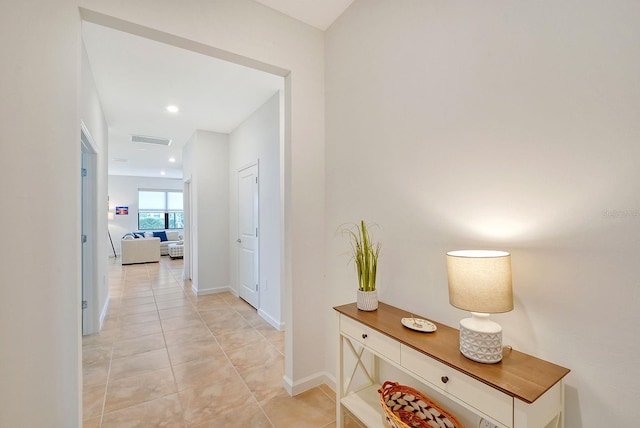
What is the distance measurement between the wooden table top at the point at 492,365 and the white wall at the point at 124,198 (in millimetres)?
11234

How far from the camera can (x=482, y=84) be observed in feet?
4.23

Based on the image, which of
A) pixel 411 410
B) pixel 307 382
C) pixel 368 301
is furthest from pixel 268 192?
pixel 411 410

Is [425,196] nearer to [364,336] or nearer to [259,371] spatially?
[364,336]

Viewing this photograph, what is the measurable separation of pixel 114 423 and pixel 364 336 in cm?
176

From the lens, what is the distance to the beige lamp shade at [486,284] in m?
1.02

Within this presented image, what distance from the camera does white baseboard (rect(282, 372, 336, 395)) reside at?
2.14 meters

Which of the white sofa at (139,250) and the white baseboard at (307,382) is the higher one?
the white sofa at (139,250)

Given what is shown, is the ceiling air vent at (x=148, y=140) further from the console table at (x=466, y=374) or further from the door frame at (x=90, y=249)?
the console table at (x=466, y=374)

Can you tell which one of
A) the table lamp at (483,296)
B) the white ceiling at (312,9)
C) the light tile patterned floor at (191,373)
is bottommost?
the light tile patterned floor at (191,373)

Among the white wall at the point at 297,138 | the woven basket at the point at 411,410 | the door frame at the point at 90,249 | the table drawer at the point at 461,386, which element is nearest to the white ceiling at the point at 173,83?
the white wall at the point at 297,138

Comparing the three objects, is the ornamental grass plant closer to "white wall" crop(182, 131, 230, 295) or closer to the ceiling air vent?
"white wall" crop(182, 131, 230, 295)

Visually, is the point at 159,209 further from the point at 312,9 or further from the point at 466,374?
the point at 466,374

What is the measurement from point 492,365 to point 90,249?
394cm

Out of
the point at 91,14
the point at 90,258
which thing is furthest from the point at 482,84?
the point at 90,258
